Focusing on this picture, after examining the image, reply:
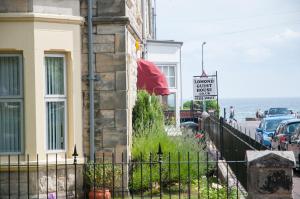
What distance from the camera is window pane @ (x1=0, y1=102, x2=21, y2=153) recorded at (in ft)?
39.5

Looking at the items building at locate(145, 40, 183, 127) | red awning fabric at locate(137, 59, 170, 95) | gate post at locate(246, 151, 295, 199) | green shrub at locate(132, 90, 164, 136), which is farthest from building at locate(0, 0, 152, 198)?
building at locate(145, 40, 183, 127)

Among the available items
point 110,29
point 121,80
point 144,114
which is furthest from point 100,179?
point 144,114

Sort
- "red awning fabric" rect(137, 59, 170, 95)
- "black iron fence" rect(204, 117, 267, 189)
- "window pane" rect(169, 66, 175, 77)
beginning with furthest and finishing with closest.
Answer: "window pane" rect(169, 66, 175, 77), "red awning fabric" rect(137, 59, 170, 95), "black iron fence" rect(204, 117, 267, 189)

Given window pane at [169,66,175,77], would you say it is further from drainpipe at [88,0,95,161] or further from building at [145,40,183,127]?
drainpipe at [88,0,95,161]

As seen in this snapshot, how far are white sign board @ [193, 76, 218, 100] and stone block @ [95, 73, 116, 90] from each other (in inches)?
256

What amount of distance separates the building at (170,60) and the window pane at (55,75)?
13.5 metres

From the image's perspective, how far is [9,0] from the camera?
38.4 ft

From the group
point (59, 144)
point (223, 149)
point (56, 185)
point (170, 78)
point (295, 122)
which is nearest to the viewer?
point (56, 185)

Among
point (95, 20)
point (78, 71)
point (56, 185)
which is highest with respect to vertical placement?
point (95, 20)

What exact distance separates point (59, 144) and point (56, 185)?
44.0 inches

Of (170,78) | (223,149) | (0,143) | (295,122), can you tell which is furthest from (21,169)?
(170,78)

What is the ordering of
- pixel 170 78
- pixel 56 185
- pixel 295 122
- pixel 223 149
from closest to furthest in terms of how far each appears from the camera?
pixel 56 185, pixel 223 149, pixel 295 122, pixel 170 78

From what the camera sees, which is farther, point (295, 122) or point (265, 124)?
point (265, 124)

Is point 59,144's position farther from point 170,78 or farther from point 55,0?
point 170,78
